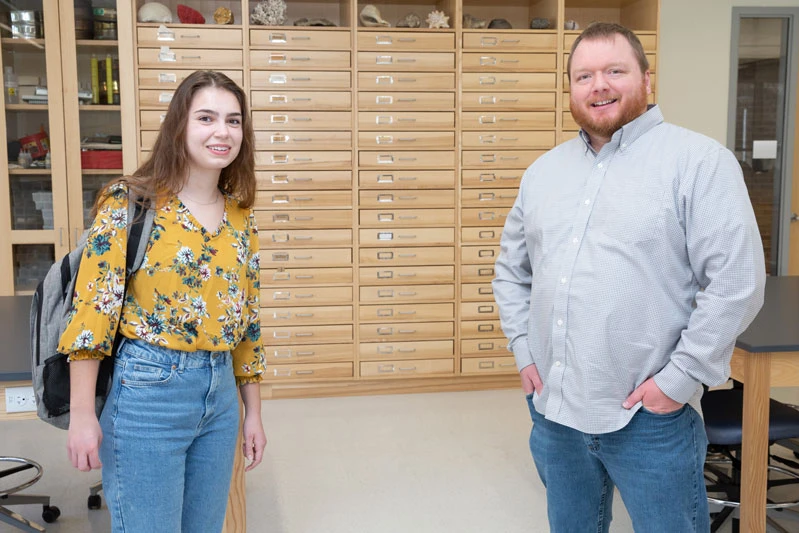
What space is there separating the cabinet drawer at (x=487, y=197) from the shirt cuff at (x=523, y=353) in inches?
105

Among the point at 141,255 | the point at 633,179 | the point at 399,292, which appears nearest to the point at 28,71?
the point at 399,292

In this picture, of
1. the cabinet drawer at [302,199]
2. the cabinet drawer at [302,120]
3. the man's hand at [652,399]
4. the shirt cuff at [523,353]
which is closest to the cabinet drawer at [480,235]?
the cabinet drawer at [302,199]

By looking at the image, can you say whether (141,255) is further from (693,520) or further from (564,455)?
(693,520)

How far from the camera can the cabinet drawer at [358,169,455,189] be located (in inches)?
169

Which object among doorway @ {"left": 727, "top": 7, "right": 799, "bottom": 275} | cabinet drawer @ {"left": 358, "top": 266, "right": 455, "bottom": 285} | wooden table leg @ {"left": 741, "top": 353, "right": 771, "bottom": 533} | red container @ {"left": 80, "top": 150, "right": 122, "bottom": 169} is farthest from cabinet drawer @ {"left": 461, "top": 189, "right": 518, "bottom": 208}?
wooden table leg @ {"left": 741, "top": 353, "right": 771, "bottom": 533}

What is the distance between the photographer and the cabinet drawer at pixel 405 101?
4258mm

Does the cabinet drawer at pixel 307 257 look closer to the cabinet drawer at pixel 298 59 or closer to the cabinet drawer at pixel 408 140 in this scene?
the cabinet drawer at pixel 408 140

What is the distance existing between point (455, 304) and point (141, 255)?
10.1 ft

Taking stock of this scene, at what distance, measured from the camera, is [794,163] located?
17.2 ft

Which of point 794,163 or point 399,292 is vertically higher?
point 794,163

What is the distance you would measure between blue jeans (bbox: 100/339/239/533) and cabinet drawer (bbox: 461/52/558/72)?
313cm

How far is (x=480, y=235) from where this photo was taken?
4414 mm

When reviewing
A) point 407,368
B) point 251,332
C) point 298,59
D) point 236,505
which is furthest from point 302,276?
point 251,332

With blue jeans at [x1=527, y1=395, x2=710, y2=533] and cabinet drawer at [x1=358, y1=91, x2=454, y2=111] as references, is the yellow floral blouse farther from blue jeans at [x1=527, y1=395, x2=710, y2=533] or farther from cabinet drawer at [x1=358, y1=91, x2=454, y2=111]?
cabinet drawer at [x1=358, y1=91, x2=454, y2=111]
